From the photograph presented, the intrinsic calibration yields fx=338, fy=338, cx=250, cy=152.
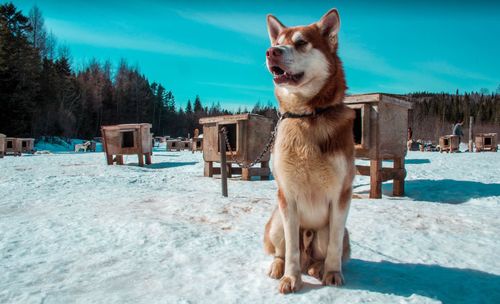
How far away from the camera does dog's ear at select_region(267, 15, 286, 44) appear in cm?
285

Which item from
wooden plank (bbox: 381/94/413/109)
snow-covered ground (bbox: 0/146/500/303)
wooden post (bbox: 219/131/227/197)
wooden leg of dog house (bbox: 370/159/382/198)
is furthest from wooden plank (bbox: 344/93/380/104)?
wooden post (bbox: 219/131/227/197)

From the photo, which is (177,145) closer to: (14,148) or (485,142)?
(14,148)

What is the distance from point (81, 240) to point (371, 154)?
5.38 metres

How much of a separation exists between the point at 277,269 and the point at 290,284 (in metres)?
0.26

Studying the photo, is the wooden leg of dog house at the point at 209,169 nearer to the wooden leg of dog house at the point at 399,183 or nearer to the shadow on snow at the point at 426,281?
the wooden leg of dog house at the point at 399,183

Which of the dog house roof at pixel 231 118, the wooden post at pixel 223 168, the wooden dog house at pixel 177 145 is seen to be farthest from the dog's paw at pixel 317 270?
the wooden dog house at pixel 177 145

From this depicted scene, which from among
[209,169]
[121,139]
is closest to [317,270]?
[209,169]

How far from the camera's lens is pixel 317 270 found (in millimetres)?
2650

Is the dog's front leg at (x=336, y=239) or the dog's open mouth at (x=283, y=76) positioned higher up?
the dog's open mouth at (x=283, y=76)

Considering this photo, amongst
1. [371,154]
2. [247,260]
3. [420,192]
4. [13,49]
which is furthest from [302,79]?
[13,49]

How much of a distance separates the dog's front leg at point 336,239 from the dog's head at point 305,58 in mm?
806

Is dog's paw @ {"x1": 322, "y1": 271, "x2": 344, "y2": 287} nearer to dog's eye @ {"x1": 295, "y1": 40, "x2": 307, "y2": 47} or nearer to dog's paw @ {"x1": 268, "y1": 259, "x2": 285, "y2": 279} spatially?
dog's paw @ {"x1": 268, "y1": 259, "x2": 285, "y2": 279}

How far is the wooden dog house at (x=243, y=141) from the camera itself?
9.98 metres

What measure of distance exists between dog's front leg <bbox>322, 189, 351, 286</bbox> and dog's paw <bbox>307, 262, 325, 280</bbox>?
95 mm
